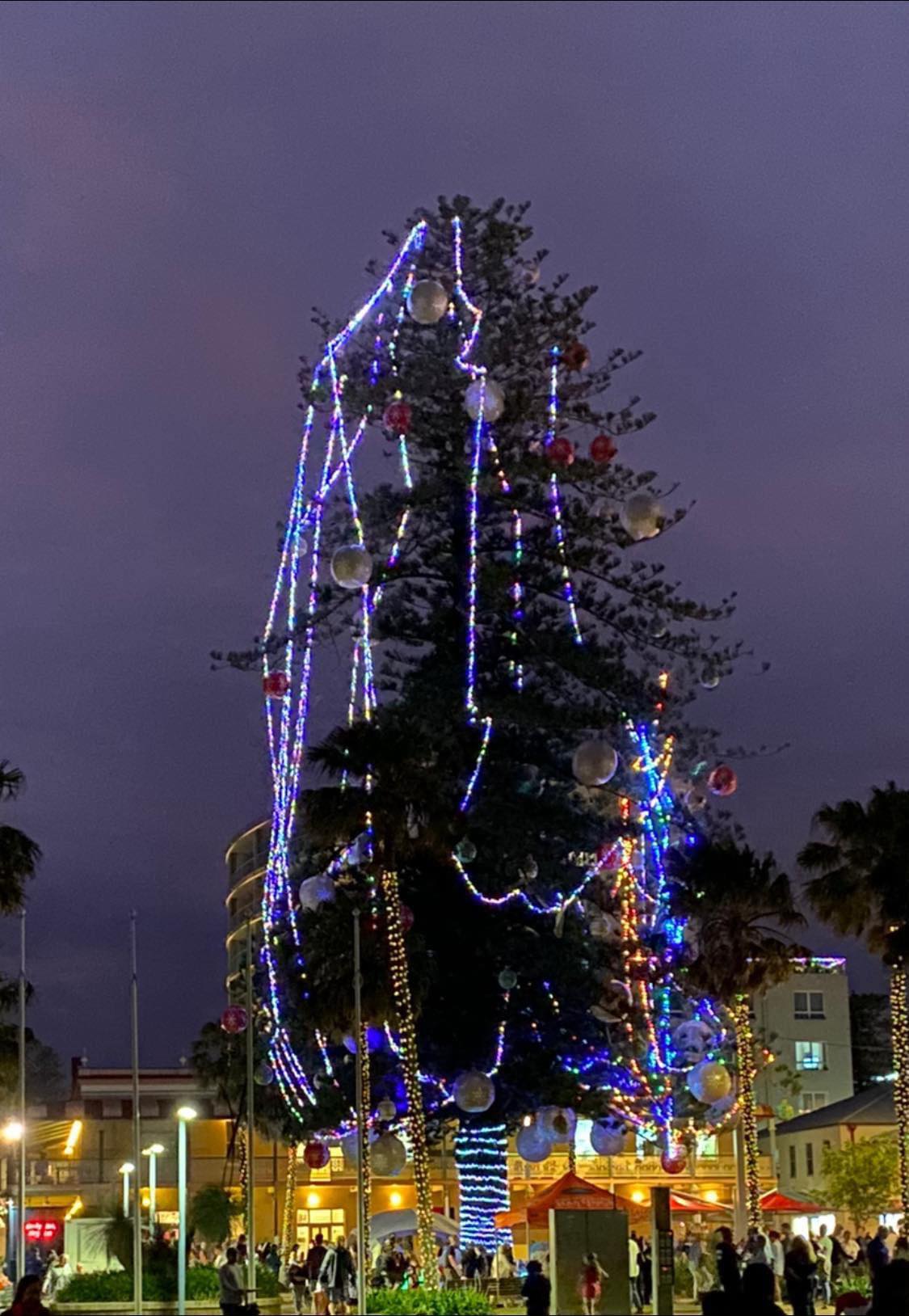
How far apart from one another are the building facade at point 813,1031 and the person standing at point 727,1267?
180 feet

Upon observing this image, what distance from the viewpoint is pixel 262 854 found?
9094 centimetres

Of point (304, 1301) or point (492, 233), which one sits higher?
point (492, 233)

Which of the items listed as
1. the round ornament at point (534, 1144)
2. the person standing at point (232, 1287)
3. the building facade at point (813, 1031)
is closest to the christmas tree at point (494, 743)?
the round ornament at point (534, 1144)

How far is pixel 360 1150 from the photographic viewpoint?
Result: 33469 millimetres

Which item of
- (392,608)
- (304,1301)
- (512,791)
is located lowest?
(304,1301)

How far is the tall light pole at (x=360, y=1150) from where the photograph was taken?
29984 millimetres

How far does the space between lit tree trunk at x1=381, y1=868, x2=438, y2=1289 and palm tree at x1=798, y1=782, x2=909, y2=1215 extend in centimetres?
926

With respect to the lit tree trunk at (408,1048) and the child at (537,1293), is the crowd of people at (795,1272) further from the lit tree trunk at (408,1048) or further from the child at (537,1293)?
the lit tree trunk at (408,1048)

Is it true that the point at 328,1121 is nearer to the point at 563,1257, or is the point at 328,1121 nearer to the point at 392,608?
the point at 392,608

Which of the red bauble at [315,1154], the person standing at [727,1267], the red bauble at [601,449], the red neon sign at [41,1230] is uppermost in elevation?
the red bauble at [601,449]

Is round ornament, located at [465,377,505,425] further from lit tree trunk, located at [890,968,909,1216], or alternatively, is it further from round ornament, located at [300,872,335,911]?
lit tree trunk, located at [890,968,909,1216]

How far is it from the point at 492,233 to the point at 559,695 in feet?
33.1

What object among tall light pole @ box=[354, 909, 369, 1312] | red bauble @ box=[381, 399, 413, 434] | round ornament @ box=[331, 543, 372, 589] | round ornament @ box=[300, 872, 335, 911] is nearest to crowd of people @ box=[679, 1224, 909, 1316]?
tall light pole @ box=[354, 909, 369, 1312]

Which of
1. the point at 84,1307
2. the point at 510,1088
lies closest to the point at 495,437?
the point at 510,1088
